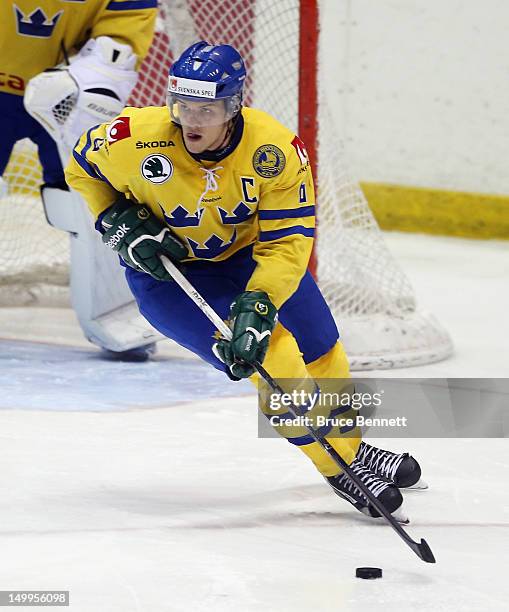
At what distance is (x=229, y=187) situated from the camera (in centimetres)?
291

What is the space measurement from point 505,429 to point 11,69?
1.87m

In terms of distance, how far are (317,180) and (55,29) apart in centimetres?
Result: 95

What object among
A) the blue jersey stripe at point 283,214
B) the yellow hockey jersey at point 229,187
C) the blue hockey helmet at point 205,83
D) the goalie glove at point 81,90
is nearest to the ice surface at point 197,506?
the yellow hockey jersey at point 229,187

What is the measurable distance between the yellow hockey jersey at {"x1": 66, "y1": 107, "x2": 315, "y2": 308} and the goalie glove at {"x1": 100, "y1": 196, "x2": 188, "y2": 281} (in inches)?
1.0

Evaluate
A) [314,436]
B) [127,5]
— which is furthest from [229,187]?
[127,5]

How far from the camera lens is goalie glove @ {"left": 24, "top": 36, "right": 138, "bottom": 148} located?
13.5ft

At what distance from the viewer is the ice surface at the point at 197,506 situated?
8.24 ft

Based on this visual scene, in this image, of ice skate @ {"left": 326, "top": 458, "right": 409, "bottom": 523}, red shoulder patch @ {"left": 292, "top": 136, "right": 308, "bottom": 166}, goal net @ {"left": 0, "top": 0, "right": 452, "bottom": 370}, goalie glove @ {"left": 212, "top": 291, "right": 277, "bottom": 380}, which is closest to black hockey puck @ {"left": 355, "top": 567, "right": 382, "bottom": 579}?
ice skate @ {"left": 326, "top": 458, "right": 409, "bottom": 523}

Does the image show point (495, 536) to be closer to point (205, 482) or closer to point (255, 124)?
point (205, 482)

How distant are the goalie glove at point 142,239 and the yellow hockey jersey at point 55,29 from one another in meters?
1.34

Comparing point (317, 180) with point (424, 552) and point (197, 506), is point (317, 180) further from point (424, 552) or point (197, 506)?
point (424, 552)

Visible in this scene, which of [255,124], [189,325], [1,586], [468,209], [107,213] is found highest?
[255,124]

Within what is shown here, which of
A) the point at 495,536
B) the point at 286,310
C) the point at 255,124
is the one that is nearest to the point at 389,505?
the point at 495,536

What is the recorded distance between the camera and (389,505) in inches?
115
